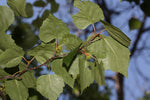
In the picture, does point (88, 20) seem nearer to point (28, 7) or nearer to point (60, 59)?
point (60, 59)

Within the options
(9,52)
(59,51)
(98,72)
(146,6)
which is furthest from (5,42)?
(146,6)

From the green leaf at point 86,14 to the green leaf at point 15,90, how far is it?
222mm

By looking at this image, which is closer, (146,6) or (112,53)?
(112,53)

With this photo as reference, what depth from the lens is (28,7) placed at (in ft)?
2.45

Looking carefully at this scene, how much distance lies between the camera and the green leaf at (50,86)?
0.48 metres

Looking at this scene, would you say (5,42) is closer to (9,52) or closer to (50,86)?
(9,52)

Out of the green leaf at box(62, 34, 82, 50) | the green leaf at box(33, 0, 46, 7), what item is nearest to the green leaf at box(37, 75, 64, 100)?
the green leaf at box(62, 34, 82, 50)

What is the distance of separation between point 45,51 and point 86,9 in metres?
0.15

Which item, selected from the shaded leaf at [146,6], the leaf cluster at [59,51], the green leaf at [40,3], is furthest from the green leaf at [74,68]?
the shaded leaf at [146,6]

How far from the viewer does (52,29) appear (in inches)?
18.4

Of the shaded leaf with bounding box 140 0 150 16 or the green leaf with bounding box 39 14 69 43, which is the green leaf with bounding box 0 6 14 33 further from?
the shaded leaf with bounding box 140 0 150 16

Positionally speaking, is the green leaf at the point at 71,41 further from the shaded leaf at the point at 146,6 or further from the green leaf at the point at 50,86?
the shaded leaf at the point at 146,6

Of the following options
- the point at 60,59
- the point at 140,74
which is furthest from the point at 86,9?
the point at 140,74

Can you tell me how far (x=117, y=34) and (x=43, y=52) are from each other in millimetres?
191
